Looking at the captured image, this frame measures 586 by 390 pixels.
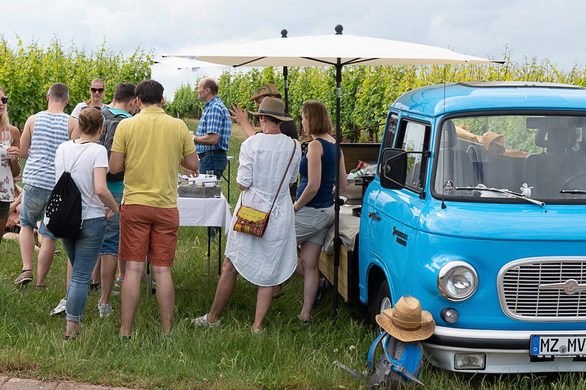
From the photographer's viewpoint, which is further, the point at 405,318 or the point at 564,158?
the point at 564,158

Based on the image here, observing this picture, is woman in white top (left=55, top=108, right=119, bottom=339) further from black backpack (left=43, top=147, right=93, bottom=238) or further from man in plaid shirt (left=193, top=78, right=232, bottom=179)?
man in plaid shirt (left=193, top=78, right=232, bottom=179)

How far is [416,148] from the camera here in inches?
228

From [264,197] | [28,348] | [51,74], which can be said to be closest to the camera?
[28,348]

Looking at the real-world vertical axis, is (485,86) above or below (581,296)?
above

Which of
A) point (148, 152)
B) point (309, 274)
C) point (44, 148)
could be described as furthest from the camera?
point (44, 148)

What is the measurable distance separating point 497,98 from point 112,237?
376 centimetres

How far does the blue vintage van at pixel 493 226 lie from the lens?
4914 mm

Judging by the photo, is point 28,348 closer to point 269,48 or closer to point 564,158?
point 269,48

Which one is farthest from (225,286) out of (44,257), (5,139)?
(5,139)

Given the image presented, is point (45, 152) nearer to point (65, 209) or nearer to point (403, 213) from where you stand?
point (65, 209)

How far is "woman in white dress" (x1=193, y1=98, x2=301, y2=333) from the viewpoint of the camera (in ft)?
20.5

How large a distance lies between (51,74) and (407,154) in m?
22.5

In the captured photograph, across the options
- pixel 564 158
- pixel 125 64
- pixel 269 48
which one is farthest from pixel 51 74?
pixel 564 158

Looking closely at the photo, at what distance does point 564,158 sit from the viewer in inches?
215
